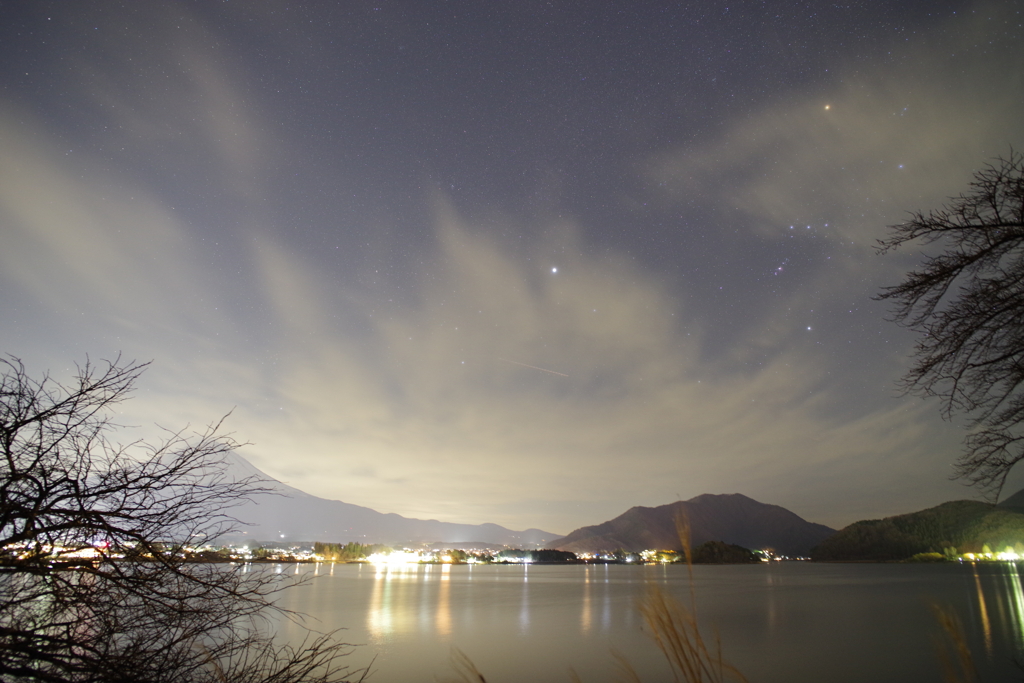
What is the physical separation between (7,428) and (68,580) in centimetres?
99

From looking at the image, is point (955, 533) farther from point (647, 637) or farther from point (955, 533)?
point (647, 637)

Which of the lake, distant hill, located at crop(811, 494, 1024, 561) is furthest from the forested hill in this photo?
the lake

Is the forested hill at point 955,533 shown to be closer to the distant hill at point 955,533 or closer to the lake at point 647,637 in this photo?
the distant hill at point 955,533

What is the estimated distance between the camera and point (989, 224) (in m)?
4.18

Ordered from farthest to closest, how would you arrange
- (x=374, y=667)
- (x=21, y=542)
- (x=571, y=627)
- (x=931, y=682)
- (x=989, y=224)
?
(x=571, y=627), (x=374, y=667), (x=931, y=682), (x=989, y=224), (x=21, y=542)

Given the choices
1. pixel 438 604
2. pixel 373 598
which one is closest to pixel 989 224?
pixel 438 604

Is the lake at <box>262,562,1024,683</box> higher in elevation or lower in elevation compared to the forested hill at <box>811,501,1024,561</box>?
lower

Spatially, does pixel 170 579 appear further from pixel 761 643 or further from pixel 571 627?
pixel 571 627

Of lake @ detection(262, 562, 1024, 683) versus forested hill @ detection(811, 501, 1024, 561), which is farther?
forested hill @ detection(811, 501, 1024, 561)

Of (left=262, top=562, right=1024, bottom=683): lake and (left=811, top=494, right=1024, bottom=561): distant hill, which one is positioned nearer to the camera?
(left=262, top=562, right=1024, bottom=683): lake

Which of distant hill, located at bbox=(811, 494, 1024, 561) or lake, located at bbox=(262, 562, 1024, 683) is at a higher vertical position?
distant hill, located at bbox=(811, 494, 1024, 561)

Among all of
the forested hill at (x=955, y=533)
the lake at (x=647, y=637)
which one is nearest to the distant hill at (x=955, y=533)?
the forested hill at (x=955, y=533)

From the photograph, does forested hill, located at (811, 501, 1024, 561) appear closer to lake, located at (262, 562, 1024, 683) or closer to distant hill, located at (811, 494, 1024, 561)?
distant hill, located at (811, 494, 1024, 561)

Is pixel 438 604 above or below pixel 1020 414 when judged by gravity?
below
